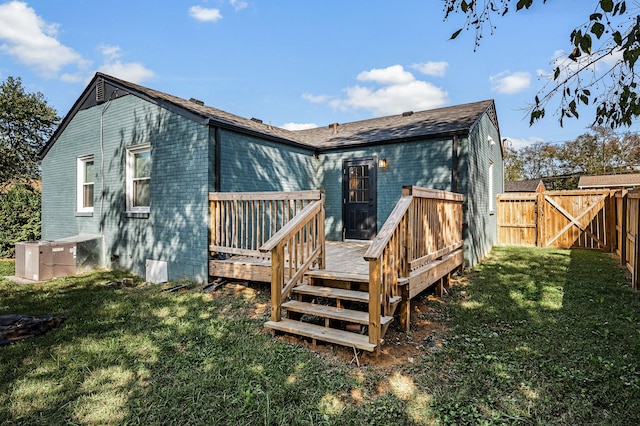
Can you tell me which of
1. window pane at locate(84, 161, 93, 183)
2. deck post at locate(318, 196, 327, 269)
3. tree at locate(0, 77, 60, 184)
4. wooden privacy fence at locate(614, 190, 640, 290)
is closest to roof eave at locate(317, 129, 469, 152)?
wooden privacy fence at locate(614, 190, 640, 290)

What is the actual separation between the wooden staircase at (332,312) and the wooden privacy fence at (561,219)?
8.66 meters

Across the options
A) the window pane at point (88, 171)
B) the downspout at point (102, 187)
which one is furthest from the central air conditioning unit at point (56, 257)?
the window pane at point (88, 171)

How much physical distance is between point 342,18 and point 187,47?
20.0ft

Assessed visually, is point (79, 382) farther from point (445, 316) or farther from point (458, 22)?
point (458, 22)

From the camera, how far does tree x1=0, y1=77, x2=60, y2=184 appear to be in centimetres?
1471

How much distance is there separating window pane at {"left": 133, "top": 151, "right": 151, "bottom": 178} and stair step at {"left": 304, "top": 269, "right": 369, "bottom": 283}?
4.79 meters

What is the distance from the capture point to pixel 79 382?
290cm

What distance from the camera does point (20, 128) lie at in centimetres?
1534

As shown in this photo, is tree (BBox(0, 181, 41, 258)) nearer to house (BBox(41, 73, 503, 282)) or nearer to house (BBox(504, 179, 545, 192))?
house (BBox(41, 73, 503, 282))

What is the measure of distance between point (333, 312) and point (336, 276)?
0.61 meters

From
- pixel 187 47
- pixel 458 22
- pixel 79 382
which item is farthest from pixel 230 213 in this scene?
pixel 187 47

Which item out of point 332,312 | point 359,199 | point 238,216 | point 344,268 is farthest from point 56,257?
point 359,199

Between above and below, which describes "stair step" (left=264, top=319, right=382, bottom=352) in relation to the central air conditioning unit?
below

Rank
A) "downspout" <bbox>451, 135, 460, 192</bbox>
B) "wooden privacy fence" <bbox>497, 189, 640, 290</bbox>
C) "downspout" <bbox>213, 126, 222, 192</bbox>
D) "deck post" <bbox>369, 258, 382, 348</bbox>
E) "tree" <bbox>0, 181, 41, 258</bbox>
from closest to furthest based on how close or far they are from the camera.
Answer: "deck post" <bbox>369, 258, 382, 348</bbox>
"downspout" <bbox>213, 126, 222, 192</bbox>
"downspout" <bbox>451, 135, 460, 192</bbox>
"wooden privacy fence" <bbox>497, 189, 640, 290</bbox>
"tree" <bbox>0, 181, 41, 258</bbox>
